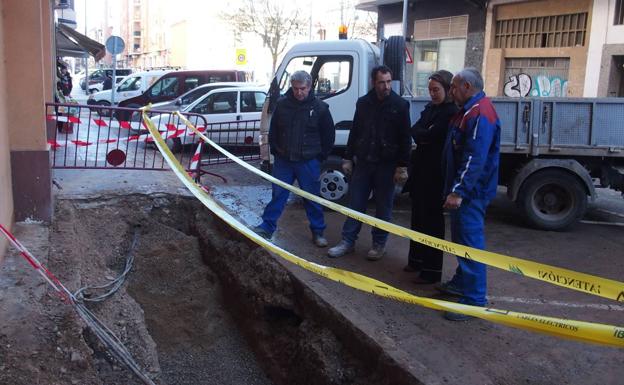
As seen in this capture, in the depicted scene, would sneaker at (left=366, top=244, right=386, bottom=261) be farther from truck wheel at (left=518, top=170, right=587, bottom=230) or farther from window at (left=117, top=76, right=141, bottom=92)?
window at (left=117, top=76, right=141, bottom=92)

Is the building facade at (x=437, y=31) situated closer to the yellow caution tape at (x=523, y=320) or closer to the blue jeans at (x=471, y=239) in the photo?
the blue jeans at (x=471, y=239)

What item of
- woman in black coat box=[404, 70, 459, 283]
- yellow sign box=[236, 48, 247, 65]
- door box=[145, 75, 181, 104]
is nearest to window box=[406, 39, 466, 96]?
yellow sign box=[236, 48, 247, 65]

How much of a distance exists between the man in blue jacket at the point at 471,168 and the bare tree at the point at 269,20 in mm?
36164

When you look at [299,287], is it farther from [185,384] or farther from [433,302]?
[433,302]

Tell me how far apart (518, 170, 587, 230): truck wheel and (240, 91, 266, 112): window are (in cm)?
824

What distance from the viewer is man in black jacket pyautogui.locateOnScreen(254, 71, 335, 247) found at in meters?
6.17

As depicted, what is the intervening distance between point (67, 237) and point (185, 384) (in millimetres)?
1829

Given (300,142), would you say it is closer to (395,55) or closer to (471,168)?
(471,168)

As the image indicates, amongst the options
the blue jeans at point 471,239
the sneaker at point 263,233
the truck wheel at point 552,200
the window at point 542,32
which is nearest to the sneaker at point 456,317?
the blue jeans at point 471,239

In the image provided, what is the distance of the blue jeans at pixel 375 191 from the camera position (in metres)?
5.81

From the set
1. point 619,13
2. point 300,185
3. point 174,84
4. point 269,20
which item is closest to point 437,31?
point 619,13

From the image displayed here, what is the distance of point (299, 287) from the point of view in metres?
5.11

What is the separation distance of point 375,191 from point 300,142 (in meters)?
0.91

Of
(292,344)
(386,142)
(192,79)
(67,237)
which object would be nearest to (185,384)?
(292,344)
